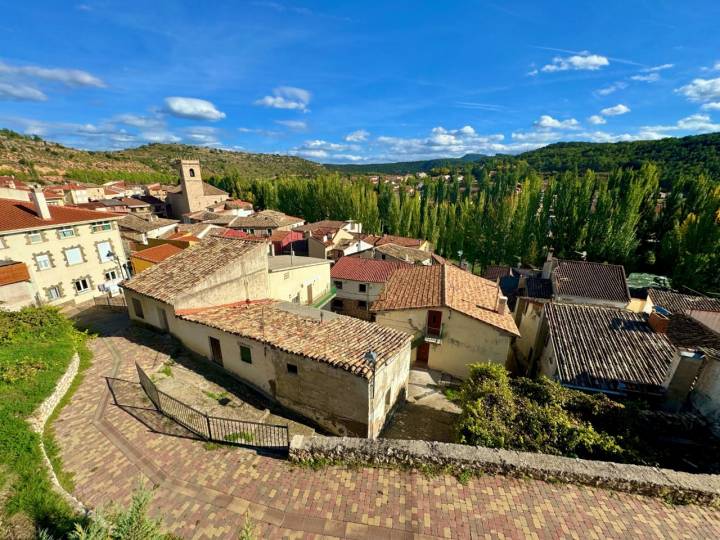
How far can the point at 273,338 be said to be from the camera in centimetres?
1180

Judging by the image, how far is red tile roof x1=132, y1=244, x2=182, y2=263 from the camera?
2367 centimetres

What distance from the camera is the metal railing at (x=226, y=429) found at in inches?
345

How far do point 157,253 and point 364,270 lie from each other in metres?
17.0

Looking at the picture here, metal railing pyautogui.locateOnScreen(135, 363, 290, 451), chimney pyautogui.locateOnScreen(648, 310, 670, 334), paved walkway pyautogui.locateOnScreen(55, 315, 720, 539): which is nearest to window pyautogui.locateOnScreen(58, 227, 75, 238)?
paved walkway pyautogui.locateOnScreen(55, 315, 720, 539)

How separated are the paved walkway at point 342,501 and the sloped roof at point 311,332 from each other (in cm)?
348

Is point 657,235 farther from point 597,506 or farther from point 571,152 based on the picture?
point 571,152

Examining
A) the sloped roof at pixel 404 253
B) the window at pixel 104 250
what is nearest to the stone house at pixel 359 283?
the sloped roof at pixel 404 253

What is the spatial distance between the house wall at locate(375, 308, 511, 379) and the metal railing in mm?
10286

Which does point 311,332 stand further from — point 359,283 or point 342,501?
point 359,283

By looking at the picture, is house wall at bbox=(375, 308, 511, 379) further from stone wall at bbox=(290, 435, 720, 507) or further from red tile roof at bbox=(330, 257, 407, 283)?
stone wall at bbox=(290, 435, 720, 507)

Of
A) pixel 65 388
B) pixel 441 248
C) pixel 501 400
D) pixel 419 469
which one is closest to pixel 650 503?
A: pixel 501 400

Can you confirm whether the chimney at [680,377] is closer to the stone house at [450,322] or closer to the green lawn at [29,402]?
the stone house at [450,322]

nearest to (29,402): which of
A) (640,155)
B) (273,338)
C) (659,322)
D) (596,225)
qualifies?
(273,338)

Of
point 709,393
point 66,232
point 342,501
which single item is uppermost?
point 66,232
